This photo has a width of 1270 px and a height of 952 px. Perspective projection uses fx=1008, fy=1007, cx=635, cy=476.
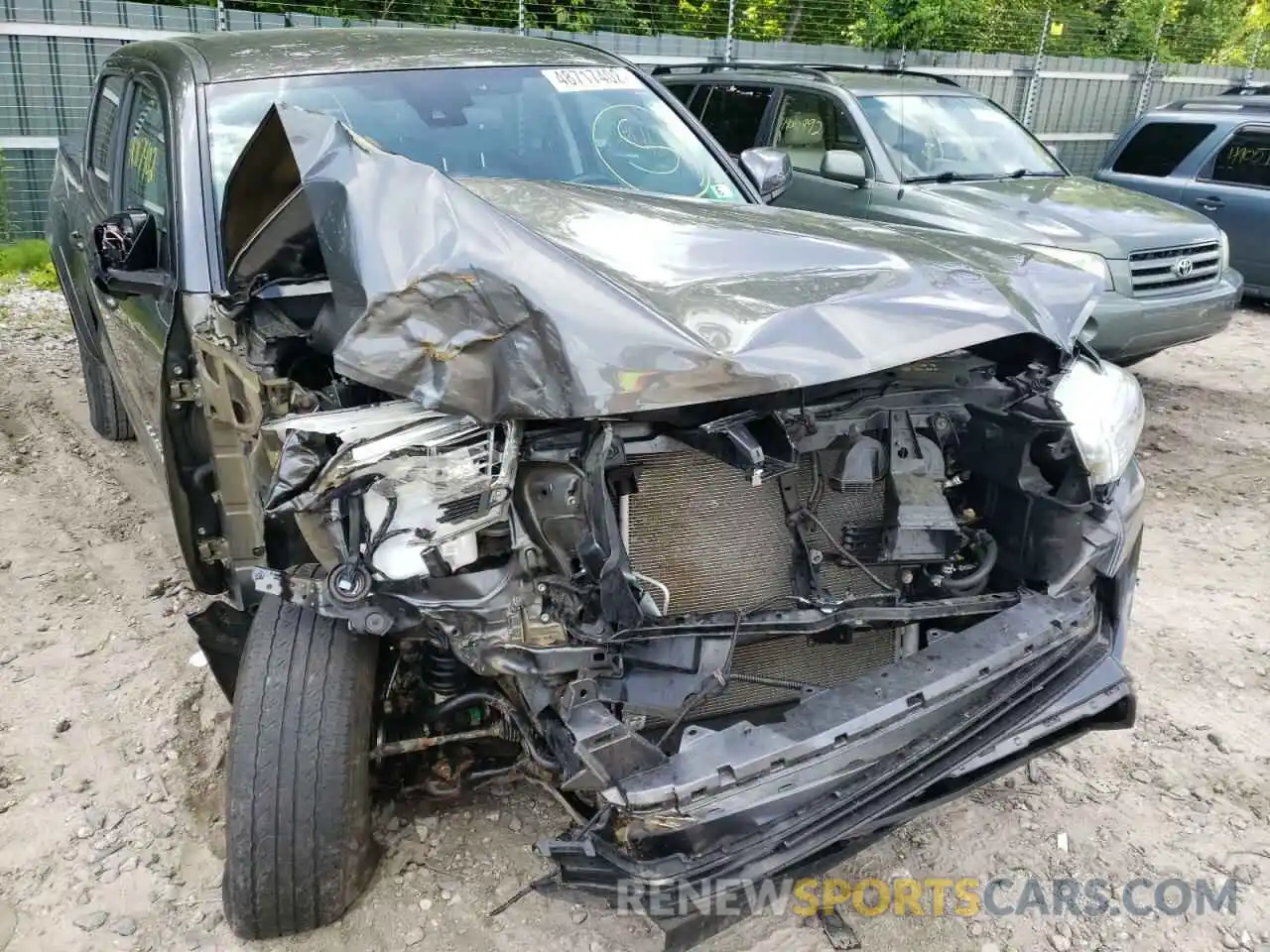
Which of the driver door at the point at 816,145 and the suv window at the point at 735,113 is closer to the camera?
the driver door at the point at 816,145

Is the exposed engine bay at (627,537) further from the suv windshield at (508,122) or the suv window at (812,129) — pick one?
the suv window at (812,129)

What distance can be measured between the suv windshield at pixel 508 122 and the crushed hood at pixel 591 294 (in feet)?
1.88

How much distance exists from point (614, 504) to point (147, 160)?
87.8 inches

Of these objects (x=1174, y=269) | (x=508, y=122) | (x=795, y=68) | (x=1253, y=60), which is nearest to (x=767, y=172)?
(x=508, y=122)

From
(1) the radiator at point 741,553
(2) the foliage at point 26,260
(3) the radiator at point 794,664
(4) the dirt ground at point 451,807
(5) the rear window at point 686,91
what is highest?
(5) the rear window at point 686,91

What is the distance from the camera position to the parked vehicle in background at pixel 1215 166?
8016 mm

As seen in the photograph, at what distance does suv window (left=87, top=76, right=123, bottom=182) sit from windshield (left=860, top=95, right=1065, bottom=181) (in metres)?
4.40

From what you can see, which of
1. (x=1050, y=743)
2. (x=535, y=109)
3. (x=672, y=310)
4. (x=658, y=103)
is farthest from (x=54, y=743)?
(x=658, y=103)

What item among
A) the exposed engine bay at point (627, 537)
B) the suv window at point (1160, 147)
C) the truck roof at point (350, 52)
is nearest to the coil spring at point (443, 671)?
the exposed engine bay at point (627, 537)

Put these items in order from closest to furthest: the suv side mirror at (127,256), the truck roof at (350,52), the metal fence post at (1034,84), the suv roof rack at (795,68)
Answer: the suv side mirror at (127,256) < the truck roof at (350,52) < the suv roof rack at (795,68) < the metal fence post at (1034,84)

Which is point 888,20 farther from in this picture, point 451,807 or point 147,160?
point 451,807

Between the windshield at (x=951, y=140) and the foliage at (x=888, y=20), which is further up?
the foliage at (x=888, y=20)

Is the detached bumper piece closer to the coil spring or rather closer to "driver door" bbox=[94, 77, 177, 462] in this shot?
the coil spring

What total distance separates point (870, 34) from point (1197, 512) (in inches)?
351
